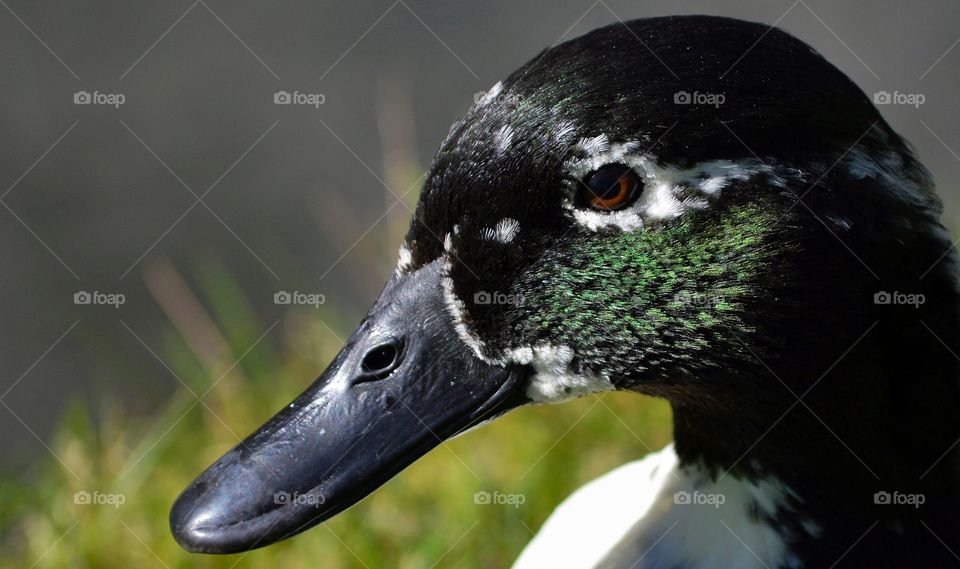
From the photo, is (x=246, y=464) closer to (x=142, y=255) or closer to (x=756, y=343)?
(x=756, y=343)

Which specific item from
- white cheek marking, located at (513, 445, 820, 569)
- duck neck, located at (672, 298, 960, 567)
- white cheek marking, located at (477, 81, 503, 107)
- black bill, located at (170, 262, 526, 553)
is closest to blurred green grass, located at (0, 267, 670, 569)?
white cheek marking, located at (513, 445, 820, 569)

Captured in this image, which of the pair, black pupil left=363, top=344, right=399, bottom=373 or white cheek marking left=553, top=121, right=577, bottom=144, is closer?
white cheek marking left=553, top=121, right=577, bottom=144

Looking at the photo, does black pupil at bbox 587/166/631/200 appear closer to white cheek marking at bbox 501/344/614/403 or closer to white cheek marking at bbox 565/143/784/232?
white cheek marking at bbox 565/143/784/232

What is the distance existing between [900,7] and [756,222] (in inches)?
205

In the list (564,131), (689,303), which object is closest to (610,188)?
(564,131)

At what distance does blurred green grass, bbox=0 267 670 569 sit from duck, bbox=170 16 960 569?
1.19m

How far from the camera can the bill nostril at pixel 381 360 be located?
7.04ft

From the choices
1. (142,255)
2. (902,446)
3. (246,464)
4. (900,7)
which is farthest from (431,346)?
(900,7)

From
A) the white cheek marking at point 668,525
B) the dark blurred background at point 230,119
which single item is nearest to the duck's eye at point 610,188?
the white cheek marking at point 668,525

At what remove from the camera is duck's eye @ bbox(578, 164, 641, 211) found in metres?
2.00

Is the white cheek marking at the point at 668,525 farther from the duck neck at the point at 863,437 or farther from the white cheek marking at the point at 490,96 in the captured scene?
the white cheek marking at the point at 490,96

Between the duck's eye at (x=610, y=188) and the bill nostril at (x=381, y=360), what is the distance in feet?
1.33

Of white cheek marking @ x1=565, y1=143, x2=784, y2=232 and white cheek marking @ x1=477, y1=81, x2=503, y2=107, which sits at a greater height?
white cheek marking @ x1=477, y1=81, x2=503, y2=107

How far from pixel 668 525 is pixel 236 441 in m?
1.73
